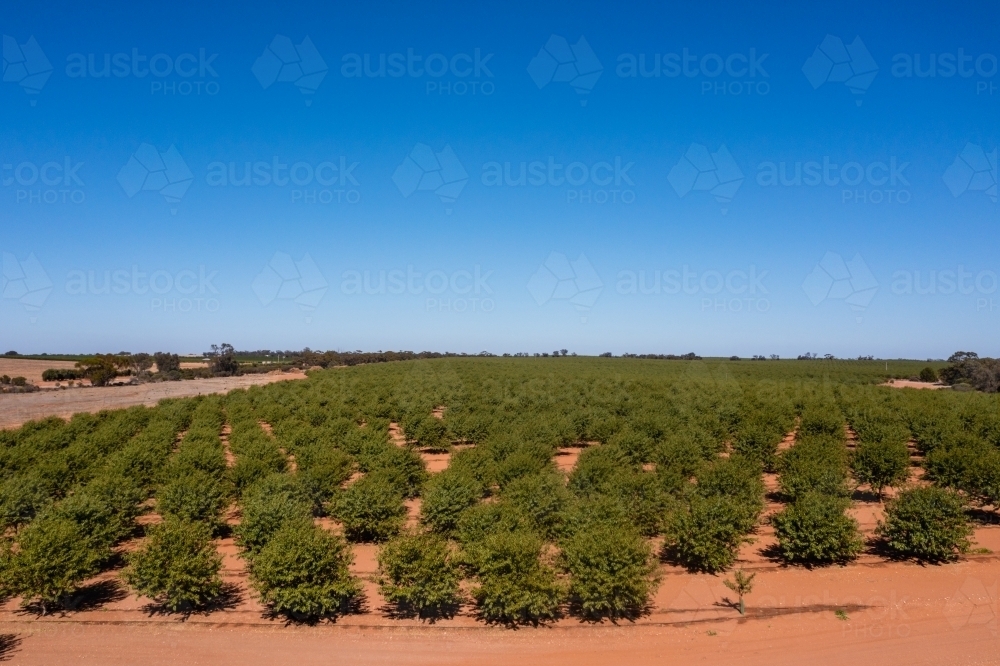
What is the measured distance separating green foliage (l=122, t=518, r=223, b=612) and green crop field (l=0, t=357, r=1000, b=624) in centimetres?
4

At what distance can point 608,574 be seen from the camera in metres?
10.0

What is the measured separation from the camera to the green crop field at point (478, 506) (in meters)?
10.3

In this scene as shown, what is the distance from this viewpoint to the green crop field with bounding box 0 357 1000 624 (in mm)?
10297

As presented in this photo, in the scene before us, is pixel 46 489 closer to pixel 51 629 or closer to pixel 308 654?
pixel 51 629

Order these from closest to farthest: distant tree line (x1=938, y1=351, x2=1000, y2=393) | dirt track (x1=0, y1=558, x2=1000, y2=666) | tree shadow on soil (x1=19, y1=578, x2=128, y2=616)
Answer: dirt track (x1=0, y1=558, x2=1000, y2=666) < tree shadow on soil (x1=19, y1=578, x2=128, y2=616) < distant tree line (x1=938, y1=351, x2=1000, y2=393)

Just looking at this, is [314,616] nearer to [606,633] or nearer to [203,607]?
[203,607]

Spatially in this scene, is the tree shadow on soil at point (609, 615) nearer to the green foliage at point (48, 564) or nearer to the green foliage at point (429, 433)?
the green foliage at point (48, 564)

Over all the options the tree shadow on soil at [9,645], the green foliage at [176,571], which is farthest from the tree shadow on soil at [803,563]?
the tree shadow on soil at [9,645]

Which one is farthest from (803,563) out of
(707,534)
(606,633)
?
(606,633)

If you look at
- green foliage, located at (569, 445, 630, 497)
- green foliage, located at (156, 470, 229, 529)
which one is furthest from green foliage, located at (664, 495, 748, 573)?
green foliage, located at (156, 470, 229, 529)

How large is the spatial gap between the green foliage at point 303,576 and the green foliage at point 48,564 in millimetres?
3559

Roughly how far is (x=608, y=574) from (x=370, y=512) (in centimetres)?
712

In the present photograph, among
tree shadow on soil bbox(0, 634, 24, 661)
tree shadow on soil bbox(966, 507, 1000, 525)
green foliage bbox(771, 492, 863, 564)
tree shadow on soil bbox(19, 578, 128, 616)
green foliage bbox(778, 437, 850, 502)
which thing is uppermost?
green foliage bbox(778, 437, 850, 502)

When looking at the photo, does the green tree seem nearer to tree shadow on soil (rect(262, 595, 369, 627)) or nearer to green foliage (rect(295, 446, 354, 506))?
tree shadow on soil (rect(262, 595, 369, 627))
